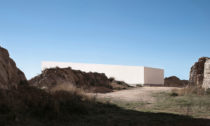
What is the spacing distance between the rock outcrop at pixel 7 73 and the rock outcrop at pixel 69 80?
104 inches

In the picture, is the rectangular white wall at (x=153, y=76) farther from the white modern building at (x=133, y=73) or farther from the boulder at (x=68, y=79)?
the boulder at (x=68, y=79)

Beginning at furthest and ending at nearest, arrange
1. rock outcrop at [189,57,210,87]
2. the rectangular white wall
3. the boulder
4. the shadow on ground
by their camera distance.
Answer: the rectangular white wall → rock outcrop at [189,57,210,87] → the boulder → the shadow on ground

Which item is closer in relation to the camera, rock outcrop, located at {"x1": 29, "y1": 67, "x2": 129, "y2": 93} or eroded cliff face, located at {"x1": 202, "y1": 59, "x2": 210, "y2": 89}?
rock outcrop, located at {"x1": 29, "y1": 67, "x2": 129, "y2": 93}

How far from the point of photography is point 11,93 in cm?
623

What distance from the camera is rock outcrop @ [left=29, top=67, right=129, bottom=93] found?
1219cm

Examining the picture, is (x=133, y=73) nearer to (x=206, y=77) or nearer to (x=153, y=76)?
(x=153, y=76)

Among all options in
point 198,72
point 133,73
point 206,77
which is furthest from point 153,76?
point 206,77

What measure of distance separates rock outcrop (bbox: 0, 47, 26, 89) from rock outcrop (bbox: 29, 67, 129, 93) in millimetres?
2647

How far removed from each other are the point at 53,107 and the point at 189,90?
8.09 meters

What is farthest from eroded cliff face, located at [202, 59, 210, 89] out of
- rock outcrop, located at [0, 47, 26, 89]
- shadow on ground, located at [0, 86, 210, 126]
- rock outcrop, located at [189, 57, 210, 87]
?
rock outcrop, located at [0, 47, 26, 89]

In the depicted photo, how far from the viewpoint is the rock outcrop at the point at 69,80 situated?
40.0 feet

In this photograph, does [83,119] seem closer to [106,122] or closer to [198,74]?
[106,122]

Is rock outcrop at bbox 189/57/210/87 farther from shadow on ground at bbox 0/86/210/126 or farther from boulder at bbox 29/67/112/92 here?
shadow on ground at bbox 0/86/210/126

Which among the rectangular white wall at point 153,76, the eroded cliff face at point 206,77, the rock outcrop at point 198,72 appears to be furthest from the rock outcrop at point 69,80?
the rectangular white wall at point 153,76
